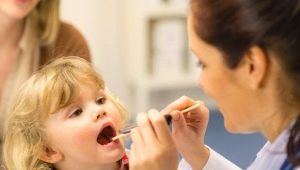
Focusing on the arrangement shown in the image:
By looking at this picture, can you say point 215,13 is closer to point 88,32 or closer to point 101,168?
point 101,168

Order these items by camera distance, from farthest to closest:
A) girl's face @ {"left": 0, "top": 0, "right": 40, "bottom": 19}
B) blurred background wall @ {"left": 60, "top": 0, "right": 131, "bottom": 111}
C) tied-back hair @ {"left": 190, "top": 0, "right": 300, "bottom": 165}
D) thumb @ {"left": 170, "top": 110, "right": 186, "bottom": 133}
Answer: blurred background wall @ {"left": 60, "top": 0, "right": 131, "bottom": 111} < girl's face @ {"left": 0, "top": 0, "right": 40, "bottom": 19} < thumb @ {"left": 170, "top": 110, "right": 186, "bottom": 133} < tied-back hair @ {"left": 190, "top": 0, "right": 300, "bottom": 165}

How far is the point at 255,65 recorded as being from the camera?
3.20 ft

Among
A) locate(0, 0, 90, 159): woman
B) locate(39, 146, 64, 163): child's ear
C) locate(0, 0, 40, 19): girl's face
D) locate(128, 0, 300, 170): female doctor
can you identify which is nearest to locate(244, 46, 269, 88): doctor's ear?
locate(128, 0, 300, 170): female doctor

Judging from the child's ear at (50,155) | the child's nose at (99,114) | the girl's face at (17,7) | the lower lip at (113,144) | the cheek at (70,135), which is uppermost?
the girl's face at (17,7)

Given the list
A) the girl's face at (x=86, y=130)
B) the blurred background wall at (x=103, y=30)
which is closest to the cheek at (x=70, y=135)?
the girl's face at (x=86, y=130)

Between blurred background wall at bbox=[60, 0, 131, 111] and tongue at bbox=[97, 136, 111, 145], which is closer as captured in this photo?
tongue at bbox=[97, 136, 111, 145]

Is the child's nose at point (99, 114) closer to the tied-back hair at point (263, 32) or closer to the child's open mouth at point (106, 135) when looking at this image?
the child's open mouth at point (106, 135)

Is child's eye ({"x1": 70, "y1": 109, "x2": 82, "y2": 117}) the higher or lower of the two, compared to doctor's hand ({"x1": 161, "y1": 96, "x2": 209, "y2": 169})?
higher

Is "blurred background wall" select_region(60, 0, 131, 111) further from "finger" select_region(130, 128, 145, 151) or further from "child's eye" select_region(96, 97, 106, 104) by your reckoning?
"finger" select_region(130, 128, 145, 151)

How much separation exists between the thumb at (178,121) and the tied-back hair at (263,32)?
0.79 feet

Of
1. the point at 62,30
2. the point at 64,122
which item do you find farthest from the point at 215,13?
the point at 62,30

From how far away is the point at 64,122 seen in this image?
4.21 ft

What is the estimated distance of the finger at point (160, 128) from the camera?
3.60 ft

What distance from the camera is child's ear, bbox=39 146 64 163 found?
4.30ft
